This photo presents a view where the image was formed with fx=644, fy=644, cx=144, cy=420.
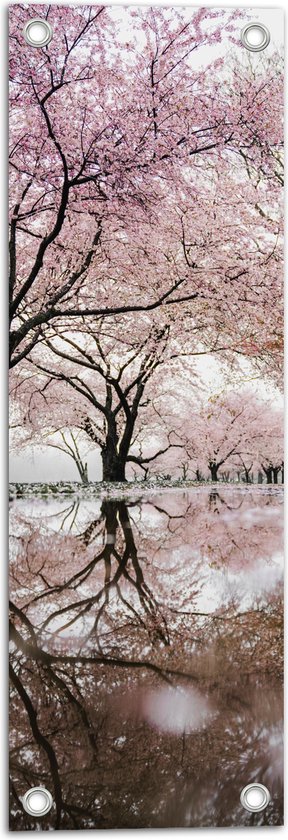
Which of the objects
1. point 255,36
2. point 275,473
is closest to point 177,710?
point 275,473

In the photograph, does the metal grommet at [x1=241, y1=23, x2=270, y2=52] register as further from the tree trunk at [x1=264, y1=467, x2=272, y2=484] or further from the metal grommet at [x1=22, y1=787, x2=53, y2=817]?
the metal grommet at [x1=22, y1=787, x2=53, y2=817]

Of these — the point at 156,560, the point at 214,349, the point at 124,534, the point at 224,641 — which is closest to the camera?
the point at 224,641

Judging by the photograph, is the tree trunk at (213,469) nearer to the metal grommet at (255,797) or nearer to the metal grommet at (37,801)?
the metal grommet at (255,797)

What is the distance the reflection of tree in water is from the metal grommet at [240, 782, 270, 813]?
0.09ft

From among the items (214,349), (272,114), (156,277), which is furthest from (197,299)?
(272,114)

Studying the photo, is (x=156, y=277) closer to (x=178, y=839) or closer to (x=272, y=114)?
(x=272, y=114)

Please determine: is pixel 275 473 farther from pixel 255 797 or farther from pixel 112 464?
pixel 255 797

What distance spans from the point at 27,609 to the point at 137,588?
1.39ft

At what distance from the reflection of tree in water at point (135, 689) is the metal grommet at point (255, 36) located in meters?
1.85

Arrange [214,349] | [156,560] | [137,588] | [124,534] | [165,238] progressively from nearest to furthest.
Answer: [137,588] < [156,560] < [124,534] < [214,349] < [165,238]

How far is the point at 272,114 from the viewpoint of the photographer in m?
2.79

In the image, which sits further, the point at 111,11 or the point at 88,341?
the point at 88,341

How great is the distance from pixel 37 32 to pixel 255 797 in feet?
9.40

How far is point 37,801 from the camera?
76.7 inches
